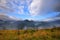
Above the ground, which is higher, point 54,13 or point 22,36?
point 54,13

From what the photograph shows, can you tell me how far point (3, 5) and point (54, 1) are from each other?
3.04 ft

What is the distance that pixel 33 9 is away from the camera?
9.41 feet

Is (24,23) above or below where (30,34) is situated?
above

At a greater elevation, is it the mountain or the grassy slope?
the mountain

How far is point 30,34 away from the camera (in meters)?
2.79

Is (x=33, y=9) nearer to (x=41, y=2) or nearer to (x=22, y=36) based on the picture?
(x=41, y=2)

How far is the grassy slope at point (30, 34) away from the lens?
277 centimetres

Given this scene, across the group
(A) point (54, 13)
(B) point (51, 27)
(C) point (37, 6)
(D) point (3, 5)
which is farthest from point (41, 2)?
(D) point (3, 5)

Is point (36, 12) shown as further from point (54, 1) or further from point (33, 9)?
point (54, 1)

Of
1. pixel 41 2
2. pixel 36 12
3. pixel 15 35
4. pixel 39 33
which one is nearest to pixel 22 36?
pixel 15 35

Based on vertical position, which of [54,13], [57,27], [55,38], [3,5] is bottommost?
[55,38]

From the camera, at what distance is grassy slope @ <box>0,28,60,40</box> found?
2773mm

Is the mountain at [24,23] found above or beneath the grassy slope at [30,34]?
above

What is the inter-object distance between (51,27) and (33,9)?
1.51ft
